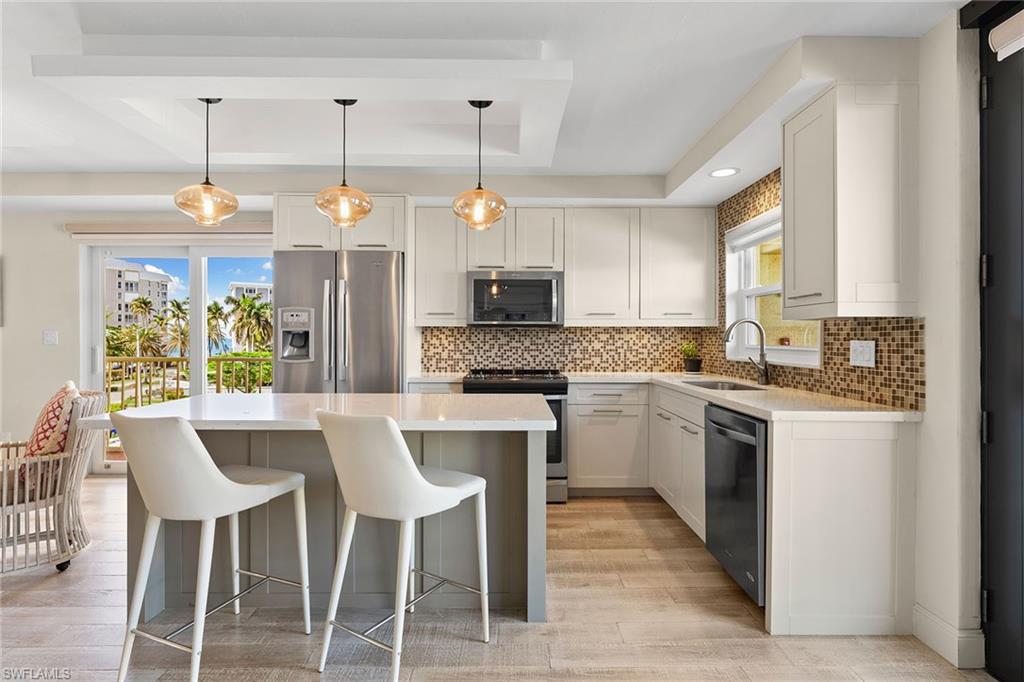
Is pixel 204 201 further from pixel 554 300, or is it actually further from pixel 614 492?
pixel 614 492

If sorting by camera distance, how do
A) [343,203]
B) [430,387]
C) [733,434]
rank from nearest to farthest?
1. [733,434]
2. [343,203]
3. [430,387]

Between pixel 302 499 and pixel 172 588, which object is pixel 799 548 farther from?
pixel 172 588

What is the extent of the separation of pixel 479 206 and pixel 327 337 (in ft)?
6.02

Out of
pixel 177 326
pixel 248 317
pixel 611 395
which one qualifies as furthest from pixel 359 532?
pixel 177 326

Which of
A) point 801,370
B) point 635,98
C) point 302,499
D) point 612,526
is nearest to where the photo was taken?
point 302,499

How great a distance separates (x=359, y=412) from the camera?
251cm

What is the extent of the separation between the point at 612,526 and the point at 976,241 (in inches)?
94.2

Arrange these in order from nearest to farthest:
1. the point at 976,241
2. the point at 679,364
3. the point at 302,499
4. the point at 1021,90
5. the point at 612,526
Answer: the point at 1021,90, the point at 976,241, the point at 302,499, the point at 612,526, the point at 679,364

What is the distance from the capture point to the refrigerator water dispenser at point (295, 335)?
418 centimetres

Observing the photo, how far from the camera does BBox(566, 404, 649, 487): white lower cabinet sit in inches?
172

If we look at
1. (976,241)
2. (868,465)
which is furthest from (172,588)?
(976,241)

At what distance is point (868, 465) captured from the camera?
2363mm

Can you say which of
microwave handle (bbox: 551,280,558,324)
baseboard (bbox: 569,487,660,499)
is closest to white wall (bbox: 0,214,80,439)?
microwave handle (bbox: 551,280,558,324)

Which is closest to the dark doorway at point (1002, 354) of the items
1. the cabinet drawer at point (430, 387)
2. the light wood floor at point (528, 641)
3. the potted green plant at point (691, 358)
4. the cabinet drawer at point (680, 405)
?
the light wood floor at point (528, 641)
